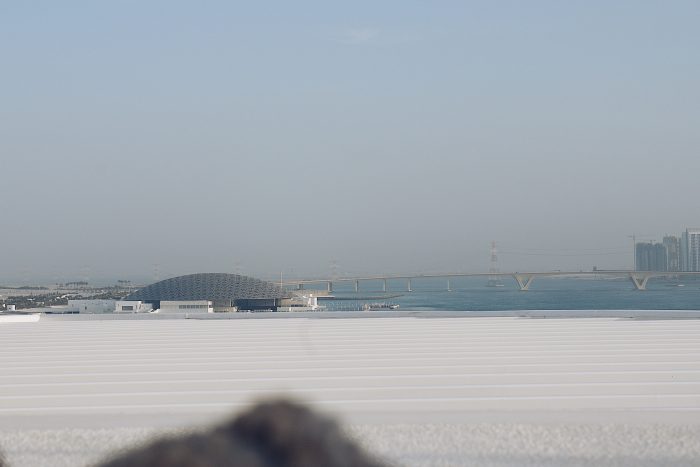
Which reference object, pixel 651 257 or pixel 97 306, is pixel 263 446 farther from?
pixel 651 257

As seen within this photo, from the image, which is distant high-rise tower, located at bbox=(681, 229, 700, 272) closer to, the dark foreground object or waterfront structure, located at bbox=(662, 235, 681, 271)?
waterfront structure, located at bbox=(662, 235, 681, 271)

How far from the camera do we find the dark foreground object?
78 cm

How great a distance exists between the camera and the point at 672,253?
265ft

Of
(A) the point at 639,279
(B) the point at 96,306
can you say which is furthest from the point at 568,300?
(B) the point at 96,306

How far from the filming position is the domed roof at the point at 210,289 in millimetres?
67312

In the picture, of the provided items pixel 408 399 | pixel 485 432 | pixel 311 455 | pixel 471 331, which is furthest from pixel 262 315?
pixel 311 455

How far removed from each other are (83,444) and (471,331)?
651 cm

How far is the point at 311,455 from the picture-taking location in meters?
0.81

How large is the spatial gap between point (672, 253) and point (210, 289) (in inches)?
1838

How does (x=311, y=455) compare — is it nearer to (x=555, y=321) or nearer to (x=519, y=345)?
(x=519, y=345)

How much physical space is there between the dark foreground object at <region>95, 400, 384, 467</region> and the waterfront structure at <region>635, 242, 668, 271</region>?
277ft

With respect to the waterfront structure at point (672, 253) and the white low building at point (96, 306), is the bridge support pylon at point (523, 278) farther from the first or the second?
the white low building at point (96, 306)


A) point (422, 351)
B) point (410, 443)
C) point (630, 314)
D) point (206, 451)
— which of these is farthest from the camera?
point (630, 314)

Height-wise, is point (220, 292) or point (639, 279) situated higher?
point (639, 279)
